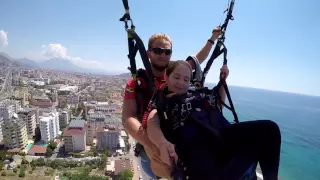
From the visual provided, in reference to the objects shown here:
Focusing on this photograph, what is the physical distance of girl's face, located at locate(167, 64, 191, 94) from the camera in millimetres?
928

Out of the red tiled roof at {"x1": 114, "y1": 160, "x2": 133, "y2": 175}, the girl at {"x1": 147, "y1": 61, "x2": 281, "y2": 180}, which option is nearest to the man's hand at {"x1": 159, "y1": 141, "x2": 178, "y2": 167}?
the girl at {"x1": 147, "y1": 61, "x2": 281, "y2": 180}

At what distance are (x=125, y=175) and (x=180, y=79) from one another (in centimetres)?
930

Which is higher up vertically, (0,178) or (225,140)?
(225,140)

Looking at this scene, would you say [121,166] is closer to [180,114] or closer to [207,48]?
[207,48]

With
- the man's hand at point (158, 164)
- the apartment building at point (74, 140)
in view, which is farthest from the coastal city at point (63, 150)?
the man's hand at point (158, 164)

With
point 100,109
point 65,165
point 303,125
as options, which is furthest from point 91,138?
point 303,125

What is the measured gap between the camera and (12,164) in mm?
10219

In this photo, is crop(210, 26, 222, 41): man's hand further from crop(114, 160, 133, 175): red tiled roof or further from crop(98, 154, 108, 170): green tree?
crop(98, 154, 108, 170): green tree

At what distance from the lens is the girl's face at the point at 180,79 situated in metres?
0.93

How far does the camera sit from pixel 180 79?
3.05ft

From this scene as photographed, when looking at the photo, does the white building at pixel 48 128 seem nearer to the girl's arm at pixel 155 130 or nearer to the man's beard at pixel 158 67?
Answer: the man's beard at pixel 158 67

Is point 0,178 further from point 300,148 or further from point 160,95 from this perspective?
point 300,148

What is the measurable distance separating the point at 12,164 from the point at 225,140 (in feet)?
40.0

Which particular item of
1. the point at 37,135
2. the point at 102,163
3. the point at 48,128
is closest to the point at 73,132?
the point at 48,128
